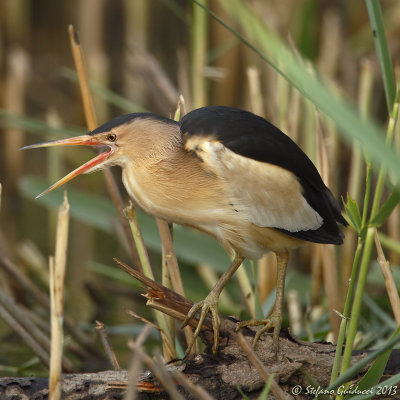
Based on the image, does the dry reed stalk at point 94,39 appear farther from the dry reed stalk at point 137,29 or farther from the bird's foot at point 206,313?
the bird's foot at point 206,313

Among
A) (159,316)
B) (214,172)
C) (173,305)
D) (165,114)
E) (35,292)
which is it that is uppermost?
(214,172)

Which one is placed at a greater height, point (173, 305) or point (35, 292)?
point (173, 305)

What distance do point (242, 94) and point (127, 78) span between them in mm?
996

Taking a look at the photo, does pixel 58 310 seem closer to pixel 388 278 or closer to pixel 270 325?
pixel 270 325

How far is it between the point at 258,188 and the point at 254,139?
0.38ft

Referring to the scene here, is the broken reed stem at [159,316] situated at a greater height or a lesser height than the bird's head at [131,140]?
lesser

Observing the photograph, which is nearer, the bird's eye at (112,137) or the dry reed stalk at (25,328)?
the bird's eye at (112,137)

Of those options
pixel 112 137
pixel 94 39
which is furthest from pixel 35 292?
pixel 94 39

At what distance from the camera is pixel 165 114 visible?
131 inches

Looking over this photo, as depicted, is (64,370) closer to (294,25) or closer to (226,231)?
(226,231)

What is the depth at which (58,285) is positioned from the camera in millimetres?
1420

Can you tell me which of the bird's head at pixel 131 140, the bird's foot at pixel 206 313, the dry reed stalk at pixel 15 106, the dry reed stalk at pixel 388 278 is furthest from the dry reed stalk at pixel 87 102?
the dry reed stalk at pixel 15 106

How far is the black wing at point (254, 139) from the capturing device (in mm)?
1684

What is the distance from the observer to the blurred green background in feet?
8.06
